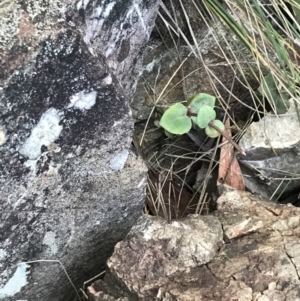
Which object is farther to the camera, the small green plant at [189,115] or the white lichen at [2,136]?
the small green plant at [189,115]

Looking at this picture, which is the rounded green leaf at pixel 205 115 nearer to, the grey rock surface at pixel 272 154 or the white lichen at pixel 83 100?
the grey rock surface at pixel 272 154

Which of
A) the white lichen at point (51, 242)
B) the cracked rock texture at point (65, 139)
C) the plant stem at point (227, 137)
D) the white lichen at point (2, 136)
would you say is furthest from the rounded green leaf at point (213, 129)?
the white lichen at point (2, 136)

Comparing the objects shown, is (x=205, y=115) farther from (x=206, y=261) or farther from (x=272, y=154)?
(x=206, y=261)

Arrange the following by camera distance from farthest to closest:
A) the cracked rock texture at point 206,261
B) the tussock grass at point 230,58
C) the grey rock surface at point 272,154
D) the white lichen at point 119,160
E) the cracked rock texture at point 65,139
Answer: the grey rock surface at point 272,154
the tussock grass at point 230,58
the white lichen at point 119,160
the cracked rock texture at point 206,261
the cracked rock texture at point 65,139

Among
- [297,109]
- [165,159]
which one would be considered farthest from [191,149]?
[297,109]

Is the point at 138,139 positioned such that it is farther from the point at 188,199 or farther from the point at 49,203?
the point at 49,203

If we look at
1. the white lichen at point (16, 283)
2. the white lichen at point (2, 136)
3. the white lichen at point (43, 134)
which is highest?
the white lichen at point (2, 136)
